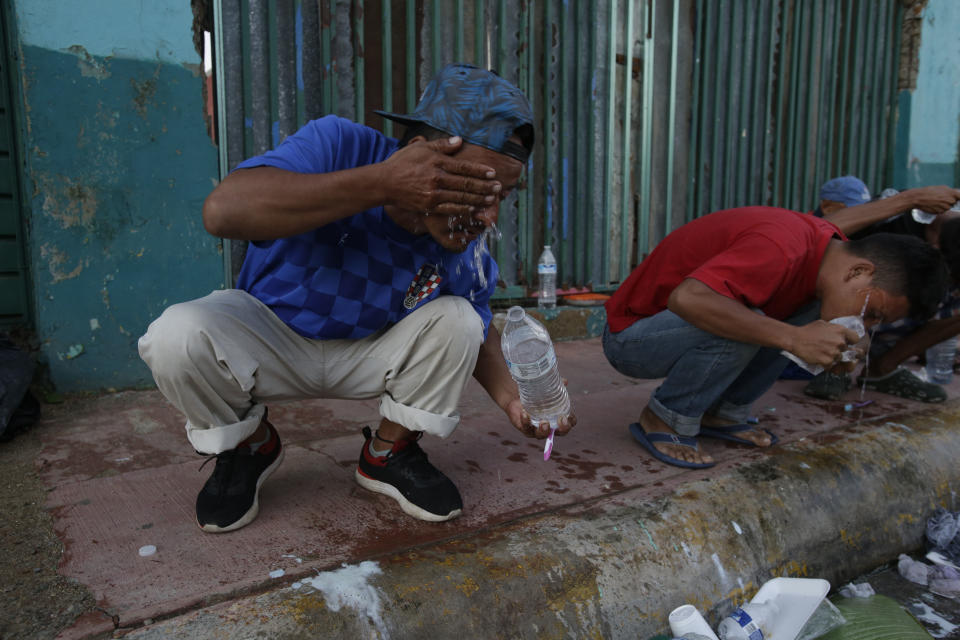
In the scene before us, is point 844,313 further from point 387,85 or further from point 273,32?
point 273,32

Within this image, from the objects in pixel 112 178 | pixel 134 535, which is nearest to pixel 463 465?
pixel 134 535

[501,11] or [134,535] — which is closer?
[134,535]

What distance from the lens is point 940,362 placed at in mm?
3855

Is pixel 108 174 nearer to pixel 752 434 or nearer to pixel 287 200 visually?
pixel 287 200

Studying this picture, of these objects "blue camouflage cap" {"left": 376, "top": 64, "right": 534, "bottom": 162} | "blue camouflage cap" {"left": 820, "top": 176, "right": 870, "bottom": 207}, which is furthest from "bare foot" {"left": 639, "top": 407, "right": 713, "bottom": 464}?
"blue camouflage cap" {"left": 820, "top": 176, "right": 870, "bottom": 207}

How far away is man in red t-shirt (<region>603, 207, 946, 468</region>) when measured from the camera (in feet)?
6.79

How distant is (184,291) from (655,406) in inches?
90.1

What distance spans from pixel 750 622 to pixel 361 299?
1.33 m

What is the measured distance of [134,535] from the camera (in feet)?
5.36

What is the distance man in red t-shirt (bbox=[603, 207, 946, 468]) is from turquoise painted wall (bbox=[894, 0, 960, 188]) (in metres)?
5.40

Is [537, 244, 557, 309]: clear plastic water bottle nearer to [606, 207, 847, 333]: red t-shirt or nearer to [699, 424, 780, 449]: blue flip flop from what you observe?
[606, 207, 847, 333]: red t-shirt

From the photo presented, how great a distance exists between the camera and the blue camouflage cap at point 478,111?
1601mm

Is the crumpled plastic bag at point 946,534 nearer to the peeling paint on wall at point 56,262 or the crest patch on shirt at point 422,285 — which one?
the crest patch on shirt at point 422,285

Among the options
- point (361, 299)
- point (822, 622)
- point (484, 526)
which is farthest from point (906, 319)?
point (361, 299)
